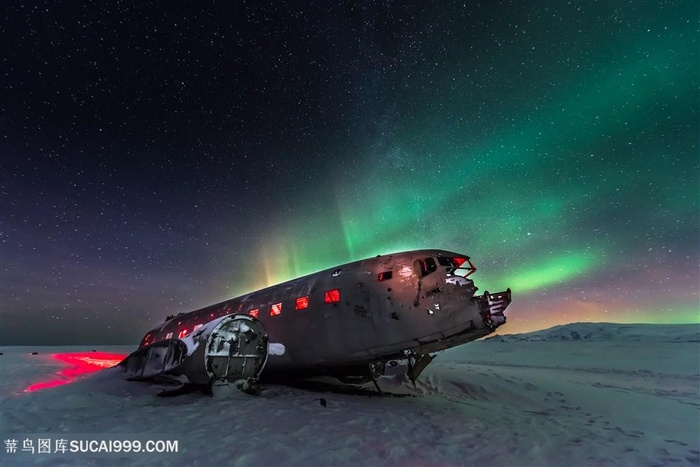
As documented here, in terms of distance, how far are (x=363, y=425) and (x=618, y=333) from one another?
75833 millimetres

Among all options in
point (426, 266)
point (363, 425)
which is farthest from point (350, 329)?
point (363, 425)

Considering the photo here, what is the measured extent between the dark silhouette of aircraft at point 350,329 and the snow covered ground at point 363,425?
40.7 inches

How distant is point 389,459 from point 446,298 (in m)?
6.25

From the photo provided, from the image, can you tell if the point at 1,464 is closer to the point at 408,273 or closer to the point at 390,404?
the point at 390,404

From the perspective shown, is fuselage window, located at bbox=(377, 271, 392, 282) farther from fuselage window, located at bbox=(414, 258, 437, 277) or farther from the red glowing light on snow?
the red glowing light on snow

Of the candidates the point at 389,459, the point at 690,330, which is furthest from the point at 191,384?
the point at 690,330

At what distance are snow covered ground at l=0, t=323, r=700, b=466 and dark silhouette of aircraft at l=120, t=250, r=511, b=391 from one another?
1033 mm

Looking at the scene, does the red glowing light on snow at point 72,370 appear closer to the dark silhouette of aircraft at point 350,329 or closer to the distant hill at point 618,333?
the dark silhouette of aircraft at point 350,329

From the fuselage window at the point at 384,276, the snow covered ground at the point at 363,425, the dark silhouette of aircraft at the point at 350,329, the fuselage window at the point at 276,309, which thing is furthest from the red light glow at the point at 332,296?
the snow covered ground at the point at 363,425

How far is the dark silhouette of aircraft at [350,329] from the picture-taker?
12242 mm

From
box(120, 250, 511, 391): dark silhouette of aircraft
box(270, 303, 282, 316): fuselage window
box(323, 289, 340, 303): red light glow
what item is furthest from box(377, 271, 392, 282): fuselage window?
box(270, 303, 282, 316): fuselage window

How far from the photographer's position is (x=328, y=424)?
31.2 ft

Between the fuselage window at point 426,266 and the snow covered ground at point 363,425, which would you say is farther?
the fuselage window at point 426,266

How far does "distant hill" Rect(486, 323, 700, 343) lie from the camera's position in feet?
186
